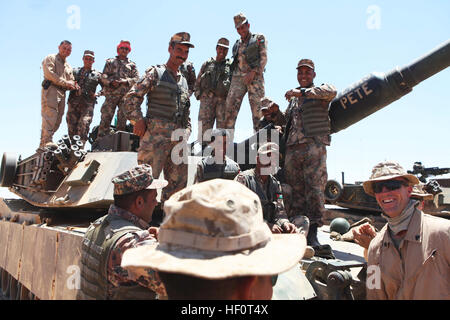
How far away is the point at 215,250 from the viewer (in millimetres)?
1322

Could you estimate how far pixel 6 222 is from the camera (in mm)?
7125

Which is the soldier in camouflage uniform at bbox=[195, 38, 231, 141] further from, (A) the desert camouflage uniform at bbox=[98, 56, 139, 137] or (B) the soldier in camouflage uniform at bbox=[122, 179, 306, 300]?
(B) the soldier in camouflage uniform at bbox=[122, 179, 306, 300]

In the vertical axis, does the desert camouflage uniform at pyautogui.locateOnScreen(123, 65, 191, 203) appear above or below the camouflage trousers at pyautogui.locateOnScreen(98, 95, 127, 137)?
below

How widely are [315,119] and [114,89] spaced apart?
554 centimetres

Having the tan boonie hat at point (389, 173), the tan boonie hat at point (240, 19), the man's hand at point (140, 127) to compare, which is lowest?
the tan boonie hat at point (389, 173)

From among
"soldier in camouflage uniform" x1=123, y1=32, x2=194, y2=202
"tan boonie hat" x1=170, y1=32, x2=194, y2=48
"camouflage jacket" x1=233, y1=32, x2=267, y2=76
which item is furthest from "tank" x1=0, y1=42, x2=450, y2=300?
"camouflage jacket" x1=233, y1=32, x2=267, y2=76

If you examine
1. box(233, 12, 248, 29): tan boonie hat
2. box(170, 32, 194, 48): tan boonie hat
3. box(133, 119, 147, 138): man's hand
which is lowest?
box(133, 119, 147, 138): man's hand

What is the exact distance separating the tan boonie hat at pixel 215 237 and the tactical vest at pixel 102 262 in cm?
116

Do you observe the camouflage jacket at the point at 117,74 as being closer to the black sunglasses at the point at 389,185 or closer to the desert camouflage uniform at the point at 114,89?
the desert camouflage uniform at the point at 114,89

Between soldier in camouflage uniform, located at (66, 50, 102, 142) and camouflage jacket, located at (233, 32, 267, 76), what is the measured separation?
3952mm

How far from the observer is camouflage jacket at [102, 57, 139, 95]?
8.56 metres

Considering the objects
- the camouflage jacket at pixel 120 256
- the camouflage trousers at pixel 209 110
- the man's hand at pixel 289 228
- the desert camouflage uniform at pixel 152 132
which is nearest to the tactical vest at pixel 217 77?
the camouflage trousers at pixel 209 110

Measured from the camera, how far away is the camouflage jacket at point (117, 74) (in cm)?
856

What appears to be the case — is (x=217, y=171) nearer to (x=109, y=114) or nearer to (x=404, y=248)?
(x=404, y=248)
